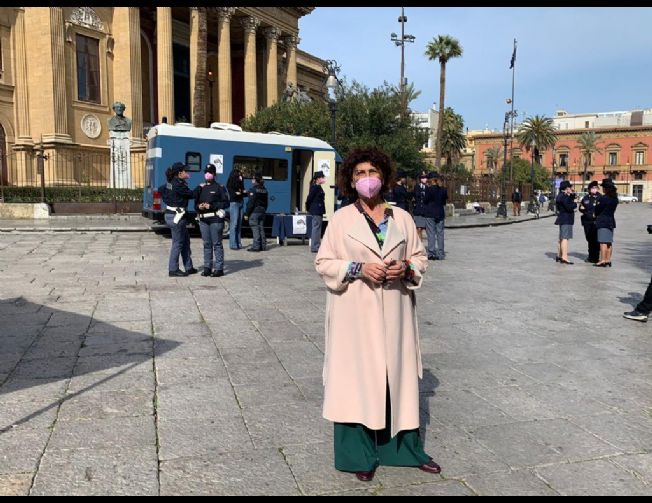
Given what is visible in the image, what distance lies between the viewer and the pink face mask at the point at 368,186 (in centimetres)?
303

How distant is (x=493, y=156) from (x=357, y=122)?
2660 inches

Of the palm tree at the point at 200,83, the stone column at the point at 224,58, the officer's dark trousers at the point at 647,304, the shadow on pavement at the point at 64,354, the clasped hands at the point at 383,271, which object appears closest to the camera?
the clasped hands at the point at 383,271

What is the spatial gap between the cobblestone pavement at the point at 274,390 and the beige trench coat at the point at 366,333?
40cm

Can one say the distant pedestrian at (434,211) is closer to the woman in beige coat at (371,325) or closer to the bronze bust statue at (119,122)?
the woman in beige coat at (371,325)

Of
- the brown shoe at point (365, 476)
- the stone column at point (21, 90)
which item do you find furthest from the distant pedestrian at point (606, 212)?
the stone column at point (21, 90)

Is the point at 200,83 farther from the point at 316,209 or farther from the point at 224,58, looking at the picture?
the point at 316,209

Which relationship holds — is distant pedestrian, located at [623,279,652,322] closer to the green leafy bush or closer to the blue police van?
the blue police van

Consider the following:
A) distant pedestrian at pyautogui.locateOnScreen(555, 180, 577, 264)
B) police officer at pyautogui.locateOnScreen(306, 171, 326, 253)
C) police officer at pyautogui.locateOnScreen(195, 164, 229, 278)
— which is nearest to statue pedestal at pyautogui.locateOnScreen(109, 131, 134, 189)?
police officer at pyautogui.locateOnScreen(306, 171, 326, 253)

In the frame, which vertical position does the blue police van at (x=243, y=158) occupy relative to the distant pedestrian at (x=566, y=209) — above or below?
above

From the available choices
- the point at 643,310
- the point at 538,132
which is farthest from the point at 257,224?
the point at 538,132

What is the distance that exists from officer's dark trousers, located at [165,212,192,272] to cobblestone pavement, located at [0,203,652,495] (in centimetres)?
68

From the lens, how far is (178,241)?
9.48 m

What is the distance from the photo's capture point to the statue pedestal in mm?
26125

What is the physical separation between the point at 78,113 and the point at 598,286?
27.2 meters
